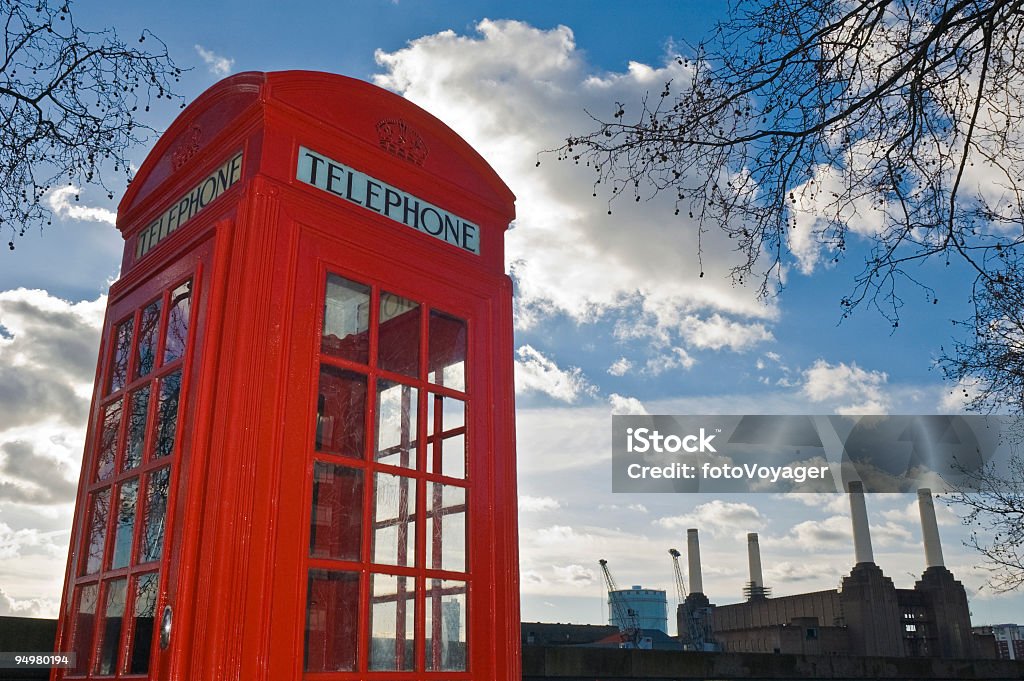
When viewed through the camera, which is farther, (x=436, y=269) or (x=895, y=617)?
(x=895, y=617)

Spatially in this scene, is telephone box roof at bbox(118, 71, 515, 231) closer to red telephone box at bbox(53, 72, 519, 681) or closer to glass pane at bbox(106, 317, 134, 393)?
red telephone box at bbox(53, 72, 519, 681)

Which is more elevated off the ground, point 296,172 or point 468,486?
point 296,172

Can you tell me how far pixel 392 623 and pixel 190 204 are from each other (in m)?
1.80

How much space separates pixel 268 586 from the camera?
8.50ft

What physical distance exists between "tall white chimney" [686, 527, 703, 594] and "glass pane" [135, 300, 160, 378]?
1985 inches

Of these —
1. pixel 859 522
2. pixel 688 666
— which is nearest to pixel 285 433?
pixel 688 666

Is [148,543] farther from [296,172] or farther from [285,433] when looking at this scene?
[296,172]

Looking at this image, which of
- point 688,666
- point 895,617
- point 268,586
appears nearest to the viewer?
point 268,586

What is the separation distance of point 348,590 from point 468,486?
2.15 feet

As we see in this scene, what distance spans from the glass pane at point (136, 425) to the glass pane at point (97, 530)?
19 cm

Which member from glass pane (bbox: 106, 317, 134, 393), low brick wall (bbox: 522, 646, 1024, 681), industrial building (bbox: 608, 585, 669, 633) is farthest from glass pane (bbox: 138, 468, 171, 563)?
industrial building (bbox: 608, 585, 669, 633)

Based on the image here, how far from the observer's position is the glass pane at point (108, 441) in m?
3.33

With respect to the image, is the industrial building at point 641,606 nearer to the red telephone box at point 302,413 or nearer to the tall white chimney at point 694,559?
the tall white chimney at point 694,559

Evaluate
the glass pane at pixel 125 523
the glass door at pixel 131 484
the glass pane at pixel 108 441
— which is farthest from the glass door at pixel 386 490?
the glass pane at pixel 108 441
